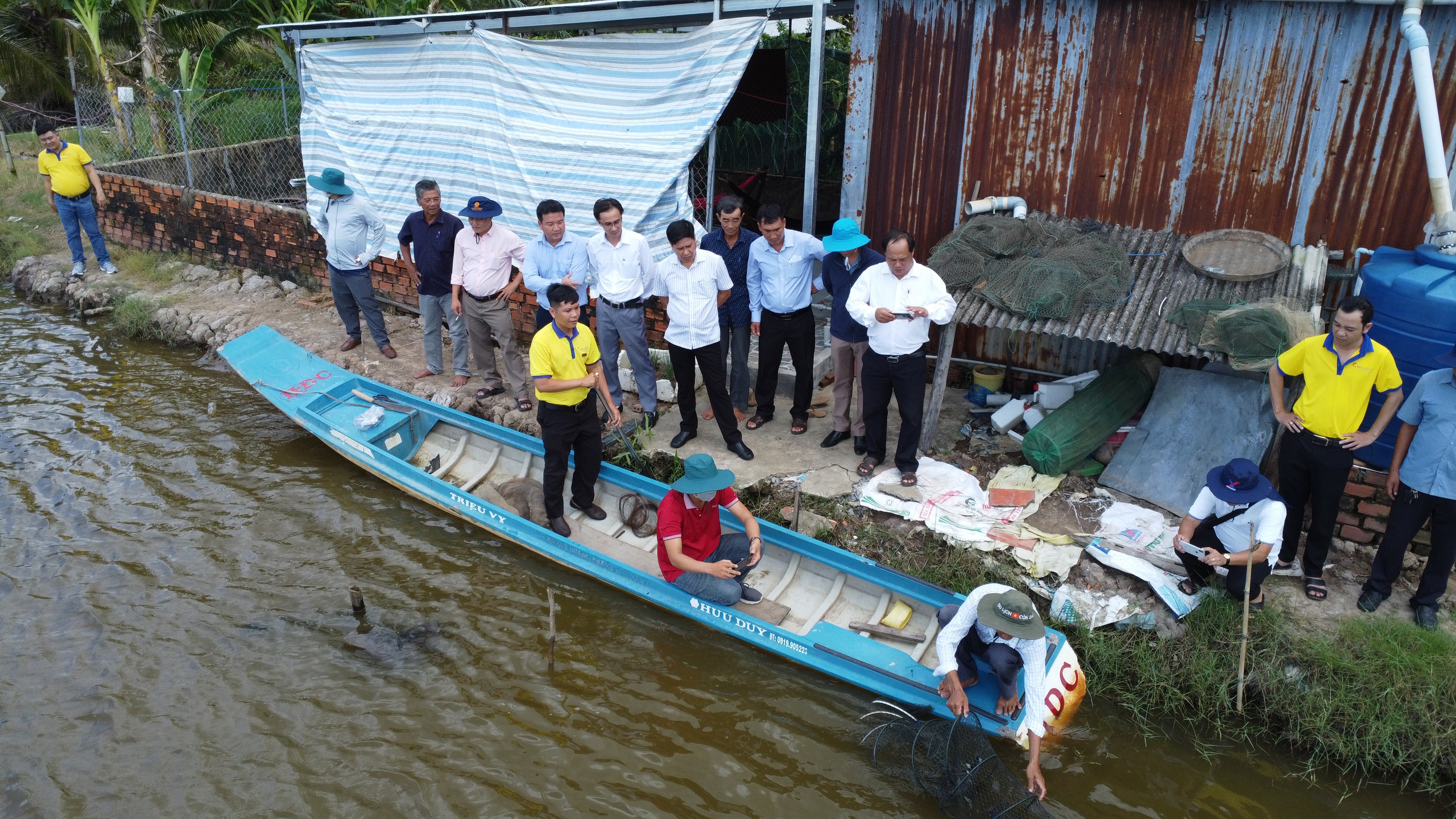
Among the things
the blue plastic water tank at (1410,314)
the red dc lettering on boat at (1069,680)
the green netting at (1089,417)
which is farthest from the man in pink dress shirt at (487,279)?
the blue plastic water tank at (1410,314)

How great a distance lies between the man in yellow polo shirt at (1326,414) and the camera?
523 cm

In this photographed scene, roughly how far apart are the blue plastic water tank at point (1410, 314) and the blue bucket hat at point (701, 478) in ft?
14.0

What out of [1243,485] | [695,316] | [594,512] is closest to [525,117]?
[695,316]

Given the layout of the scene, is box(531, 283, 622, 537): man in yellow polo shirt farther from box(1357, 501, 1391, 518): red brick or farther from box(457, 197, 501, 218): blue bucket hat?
box(1357, 501, 1391, 518): red brick

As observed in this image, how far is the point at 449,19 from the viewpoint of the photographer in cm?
974

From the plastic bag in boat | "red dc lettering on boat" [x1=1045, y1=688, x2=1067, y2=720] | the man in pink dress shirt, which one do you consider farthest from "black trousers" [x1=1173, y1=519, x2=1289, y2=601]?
the plastic bag in boat

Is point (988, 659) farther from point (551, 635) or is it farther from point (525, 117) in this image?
point (525, 117)

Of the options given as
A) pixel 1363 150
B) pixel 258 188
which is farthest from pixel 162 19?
pixel 1363 150

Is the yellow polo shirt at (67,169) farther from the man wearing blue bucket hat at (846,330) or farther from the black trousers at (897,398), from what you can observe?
the black trousers at (897,398)

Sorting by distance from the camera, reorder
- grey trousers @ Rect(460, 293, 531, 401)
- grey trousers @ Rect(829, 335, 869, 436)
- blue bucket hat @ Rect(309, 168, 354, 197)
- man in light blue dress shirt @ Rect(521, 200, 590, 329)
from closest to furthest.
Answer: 1. grey trousers @ Rect(829, 335, 869, 436)
2. man in light blue dress shirt @ Rect(521, 200, 590, 329)
3. grey trousers @ Rect(460, 293, 531, 401)
4. blue bucket hat @ Rect(309, 168, 354, 197)

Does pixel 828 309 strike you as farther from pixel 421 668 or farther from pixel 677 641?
pixel 421 668

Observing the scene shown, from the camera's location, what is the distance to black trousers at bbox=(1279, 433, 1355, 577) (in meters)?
5.41

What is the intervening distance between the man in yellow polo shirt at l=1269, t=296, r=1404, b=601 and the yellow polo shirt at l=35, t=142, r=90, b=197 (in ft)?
45.0

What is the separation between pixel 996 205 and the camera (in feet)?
24.8
